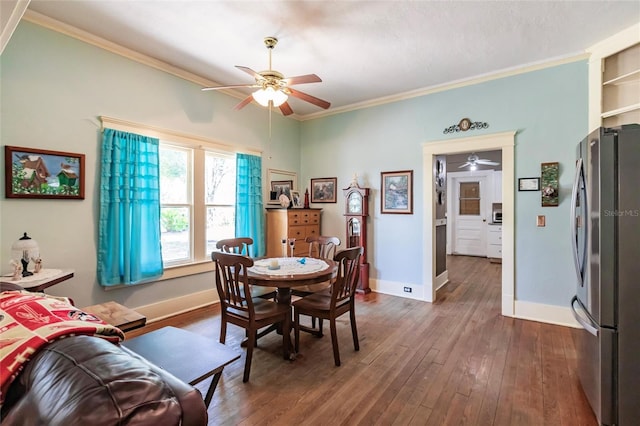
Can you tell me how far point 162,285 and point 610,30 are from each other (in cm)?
530

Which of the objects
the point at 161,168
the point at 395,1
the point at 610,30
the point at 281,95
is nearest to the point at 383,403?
the point at 281,95

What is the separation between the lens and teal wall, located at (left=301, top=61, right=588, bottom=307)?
335 centimetres

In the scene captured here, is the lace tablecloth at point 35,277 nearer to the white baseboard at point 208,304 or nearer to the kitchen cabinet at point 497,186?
the white baseboard at point 208,304

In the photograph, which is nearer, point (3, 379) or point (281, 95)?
point (3, 379)

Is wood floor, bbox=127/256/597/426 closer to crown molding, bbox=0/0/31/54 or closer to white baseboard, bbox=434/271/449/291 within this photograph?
white baseboard, bbox=434/271/449/291

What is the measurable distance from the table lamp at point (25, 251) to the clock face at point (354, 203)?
3715 millimetres

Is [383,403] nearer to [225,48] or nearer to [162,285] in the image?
[162,285]

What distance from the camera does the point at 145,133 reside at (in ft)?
11.0

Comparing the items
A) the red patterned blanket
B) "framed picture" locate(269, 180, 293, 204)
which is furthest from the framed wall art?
the red patterned blanket

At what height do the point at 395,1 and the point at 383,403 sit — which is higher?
the point at 395,1

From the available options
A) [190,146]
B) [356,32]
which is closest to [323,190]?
[190,146]

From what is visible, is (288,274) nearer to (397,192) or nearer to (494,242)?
(397,192)

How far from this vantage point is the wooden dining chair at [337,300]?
8.16 feet

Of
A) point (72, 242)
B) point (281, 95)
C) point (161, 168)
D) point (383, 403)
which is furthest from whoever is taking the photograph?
point (161, 168)
